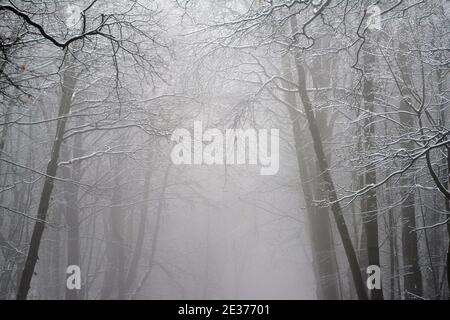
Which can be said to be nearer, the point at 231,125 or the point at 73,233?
the point at 231,125

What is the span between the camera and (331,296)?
35.9ft

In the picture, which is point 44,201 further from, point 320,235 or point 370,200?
point 320,235

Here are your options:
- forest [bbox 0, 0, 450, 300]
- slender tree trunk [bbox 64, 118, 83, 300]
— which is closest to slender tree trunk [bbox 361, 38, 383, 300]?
forest [bbox 0, 0, 450, 300]

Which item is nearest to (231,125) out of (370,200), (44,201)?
(370,200)

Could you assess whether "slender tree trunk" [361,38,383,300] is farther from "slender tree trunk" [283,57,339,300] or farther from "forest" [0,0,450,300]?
"slender tree trunk" [283,57,339,300]

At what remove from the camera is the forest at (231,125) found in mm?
7230

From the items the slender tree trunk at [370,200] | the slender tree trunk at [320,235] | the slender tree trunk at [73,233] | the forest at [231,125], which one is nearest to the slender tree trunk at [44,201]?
the forest at [231,125]

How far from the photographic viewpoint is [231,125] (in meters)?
9.30

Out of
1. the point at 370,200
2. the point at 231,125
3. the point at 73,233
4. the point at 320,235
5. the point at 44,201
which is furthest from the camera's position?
the point at 73,233

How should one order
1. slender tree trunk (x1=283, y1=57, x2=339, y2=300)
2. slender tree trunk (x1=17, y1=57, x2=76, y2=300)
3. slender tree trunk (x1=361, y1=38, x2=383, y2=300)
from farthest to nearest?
slender tree trunk (x1=283, y1=57, x2=339, y2=300), slender tree trunk (x1=17, y1=57, x2=76, y2=300), slender tree trunk (x1=361, y1=38, x2=383, y2=300)

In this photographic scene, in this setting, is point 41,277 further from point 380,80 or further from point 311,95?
point 380,80

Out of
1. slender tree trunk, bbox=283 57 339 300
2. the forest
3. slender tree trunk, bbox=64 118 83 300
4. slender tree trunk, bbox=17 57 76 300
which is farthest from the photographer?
slender tree trunk, bbox=64 118 83 300

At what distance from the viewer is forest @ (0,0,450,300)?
7.23m
